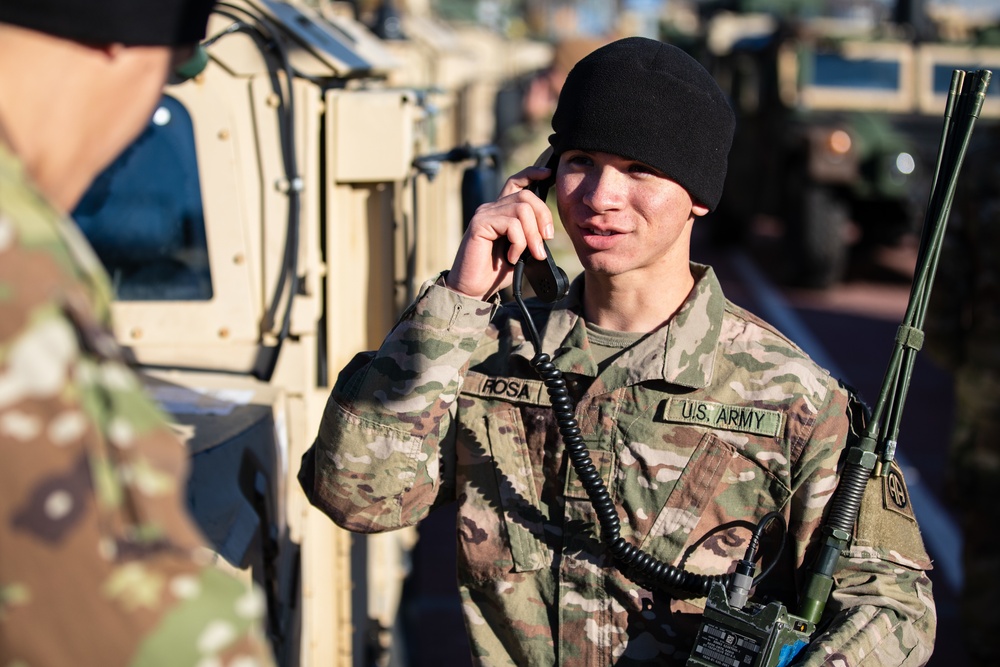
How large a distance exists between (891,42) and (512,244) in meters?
9.73

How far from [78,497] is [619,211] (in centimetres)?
119

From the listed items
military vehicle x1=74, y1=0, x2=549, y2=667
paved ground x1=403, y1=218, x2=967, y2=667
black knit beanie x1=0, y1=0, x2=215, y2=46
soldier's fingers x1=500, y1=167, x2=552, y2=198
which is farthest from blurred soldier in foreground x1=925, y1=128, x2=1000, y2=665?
black knit beanie x1=0, y1=0, x2=215, y2=46

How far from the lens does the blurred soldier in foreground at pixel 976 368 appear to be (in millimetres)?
3752

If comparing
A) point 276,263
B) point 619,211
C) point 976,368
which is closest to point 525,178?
point 619,211

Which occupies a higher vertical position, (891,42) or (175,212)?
(891,42)

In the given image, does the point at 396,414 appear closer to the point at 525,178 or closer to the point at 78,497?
the point at 525,178

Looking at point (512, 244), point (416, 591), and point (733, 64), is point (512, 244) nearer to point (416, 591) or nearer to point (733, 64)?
point (416, 591)

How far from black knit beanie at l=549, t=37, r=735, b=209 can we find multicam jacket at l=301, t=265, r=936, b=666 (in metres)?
0.23

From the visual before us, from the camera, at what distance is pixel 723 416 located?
6.21 feet

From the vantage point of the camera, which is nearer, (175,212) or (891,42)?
(175,212)

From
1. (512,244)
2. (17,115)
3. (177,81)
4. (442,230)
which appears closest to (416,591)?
(442,230)

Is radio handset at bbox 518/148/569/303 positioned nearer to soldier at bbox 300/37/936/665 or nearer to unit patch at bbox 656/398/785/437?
soldier at bbox 300/37/936/665

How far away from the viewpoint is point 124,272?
8.96 feet

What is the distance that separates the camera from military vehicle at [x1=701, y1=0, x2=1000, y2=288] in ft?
32.0
